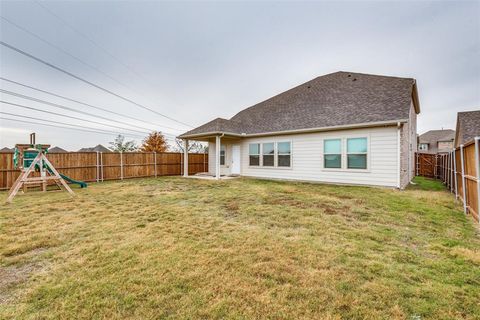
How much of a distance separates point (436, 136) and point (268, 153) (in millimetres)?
49153

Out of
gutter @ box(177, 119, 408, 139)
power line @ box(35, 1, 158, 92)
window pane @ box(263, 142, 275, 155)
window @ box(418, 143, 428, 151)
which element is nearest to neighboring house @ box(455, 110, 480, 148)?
gutter @ box(177, 119, 408, 139)

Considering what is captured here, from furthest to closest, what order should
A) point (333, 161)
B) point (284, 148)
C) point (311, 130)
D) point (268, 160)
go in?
point (268, 160)
point (284, 148)
point (311, 130)
point (333, 161)

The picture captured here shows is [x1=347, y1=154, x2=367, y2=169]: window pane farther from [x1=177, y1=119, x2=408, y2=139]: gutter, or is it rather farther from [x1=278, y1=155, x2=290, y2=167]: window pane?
[x1=278, y1=155, x2=290, y2=167]: window pane

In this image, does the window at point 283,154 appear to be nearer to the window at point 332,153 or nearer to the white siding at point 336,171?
the white siding at point 336,171

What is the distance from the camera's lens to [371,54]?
12.8 meters

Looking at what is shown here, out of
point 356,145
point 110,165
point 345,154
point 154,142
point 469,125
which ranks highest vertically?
point 154,142

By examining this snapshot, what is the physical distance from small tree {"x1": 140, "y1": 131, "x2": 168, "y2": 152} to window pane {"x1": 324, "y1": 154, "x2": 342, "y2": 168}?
30703mm

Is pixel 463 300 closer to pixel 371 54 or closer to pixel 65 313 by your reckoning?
pixel 65 313

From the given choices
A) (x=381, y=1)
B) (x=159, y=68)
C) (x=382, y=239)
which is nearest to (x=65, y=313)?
(x=382, y=239)

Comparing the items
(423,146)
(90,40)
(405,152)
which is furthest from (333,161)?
(423,146)

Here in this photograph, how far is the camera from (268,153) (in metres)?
12.9

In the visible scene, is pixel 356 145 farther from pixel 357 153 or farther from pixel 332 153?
pixel 332 153

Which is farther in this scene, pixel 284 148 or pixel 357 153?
pixel 284 148

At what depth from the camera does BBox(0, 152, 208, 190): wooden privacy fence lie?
9617 millimetres
